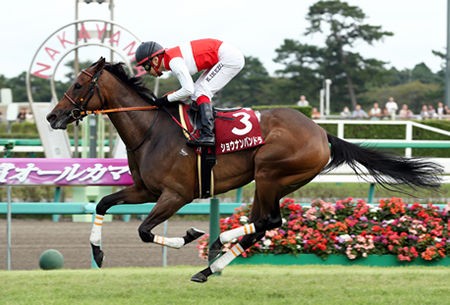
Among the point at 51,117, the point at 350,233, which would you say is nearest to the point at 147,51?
the point at 51,117

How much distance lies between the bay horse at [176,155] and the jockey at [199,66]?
181mm

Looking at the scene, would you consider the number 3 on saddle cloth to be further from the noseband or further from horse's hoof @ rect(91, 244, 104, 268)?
horse's hoof @ rect(91, 244, 104, 268)

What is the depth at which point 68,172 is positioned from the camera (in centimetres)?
815

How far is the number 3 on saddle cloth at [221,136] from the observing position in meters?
6.73

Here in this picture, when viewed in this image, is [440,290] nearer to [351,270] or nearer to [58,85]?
[351,270]

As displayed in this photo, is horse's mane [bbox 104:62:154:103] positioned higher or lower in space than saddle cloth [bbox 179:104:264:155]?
higher

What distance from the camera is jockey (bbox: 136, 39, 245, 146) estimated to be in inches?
261

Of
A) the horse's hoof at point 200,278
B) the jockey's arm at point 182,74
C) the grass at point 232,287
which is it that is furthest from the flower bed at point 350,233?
the jockey's arm at point 182,74

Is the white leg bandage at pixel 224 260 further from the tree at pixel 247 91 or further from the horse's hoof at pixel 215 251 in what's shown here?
the tree at pixel 247 91

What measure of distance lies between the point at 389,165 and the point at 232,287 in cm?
165

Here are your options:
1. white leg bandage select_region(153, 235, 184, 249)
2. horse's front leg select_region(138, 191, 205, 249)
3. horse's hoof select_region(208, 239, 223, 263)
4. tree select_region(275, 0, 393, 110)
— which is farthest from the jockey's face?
tree select_region(275, 0, 393, 110)

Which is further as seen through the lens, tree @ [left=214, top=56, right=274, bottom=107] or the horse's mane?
tree @ [left=214, top=56, right=274, bottom=107]

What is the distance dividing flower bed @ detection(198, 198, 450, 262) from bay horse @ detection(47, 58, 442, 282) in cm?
130

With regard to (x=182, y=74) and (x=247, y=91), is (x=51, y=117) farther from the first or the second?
(x=247, y=91)
